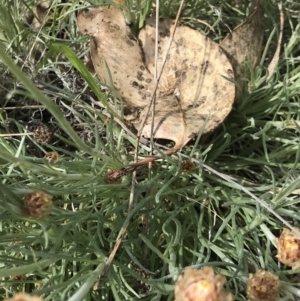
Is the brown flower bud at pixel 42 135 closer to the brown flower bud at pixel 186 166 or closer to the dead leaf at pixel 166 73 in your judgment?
the dead leaf at pixel 166 73

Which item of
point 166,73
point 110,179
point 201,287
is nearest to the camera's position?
point 201,287

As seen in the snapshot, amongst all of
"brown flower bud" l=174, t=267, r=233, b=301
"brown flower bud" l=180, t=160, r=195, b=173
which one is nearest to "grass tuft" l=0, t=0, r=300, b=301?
"brown flower bud" l=180, t=160, r=195, b=173

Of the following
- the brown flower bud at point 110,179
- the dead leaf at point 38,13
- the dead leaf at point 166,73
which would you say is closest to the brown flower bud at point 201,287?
the brown flower bud at point 110,179

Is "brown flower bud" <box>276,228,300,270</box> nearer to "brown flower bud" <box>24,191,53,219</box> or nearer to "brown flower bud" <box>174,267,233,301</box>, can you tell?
"brown flower bud" <box>174,267,233,301</box>

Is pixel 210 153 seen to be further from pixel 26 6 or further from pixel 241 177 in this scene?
pixel 26 6

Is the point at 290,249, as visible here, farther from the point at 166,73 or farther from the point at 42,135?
the point at 42,135

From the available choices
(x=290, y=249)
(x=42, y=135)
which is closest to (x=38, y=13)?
(x=42, y=135)

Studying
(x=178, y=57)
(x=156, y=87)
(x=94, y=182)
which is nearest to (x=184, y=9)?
(x=178, y=57)
